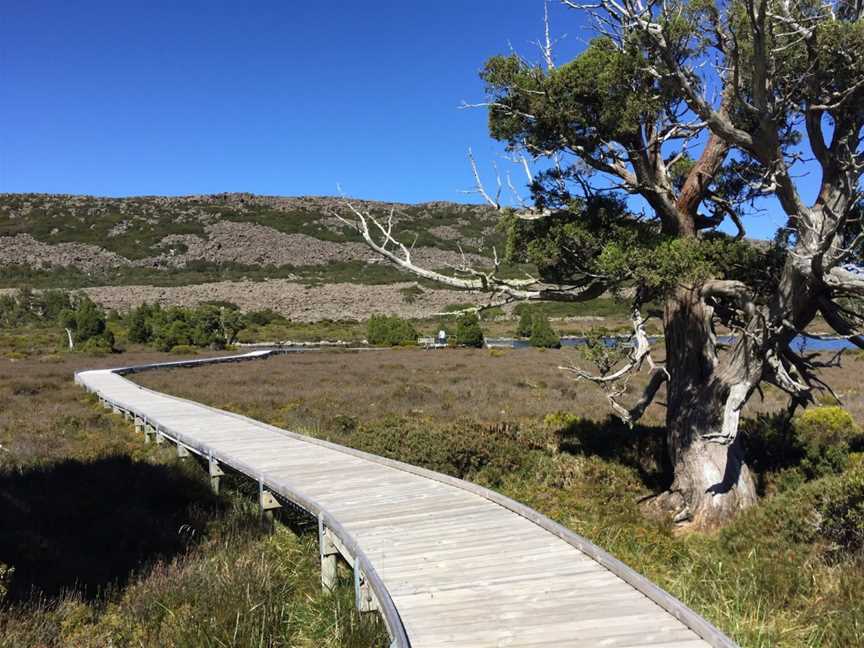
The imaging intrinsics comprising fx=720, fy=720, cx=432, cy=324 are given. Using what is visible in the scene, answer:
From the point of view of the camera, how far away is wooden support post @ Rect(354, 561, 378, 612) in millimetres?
5617

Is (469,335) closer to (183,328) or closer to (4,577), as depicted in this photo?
(183,328)

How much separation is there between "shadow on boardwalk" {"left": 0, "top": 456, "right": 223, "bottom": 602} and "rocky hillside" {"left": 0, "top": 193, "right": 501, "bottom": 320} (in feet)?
201

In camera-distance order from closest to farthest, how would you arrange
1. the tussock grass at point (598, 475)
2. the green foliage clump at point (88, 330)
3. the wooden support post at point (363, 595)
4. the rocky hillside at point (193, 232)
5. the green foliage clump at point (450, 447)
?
the wooden support post at point (363, 595)
the tussock grass at point (598, 475)
the green foliage clump at point (450, 447)
the green foliage clump at point (88, 330)
the rocky hillside at point (193, 232)

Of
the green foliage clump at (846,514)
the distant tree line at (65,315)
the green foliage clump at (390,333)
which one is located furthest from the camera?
the green foliage clump at (390,333)

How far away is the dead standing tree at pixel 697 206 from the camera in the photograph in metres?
8.07

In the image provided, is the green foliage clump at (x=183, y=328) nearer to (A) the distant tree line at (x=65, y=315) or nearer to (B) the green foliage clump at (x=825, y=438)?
(A) the distant tree line at (x=65, y=315)

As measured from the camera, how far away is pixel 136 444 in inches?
608

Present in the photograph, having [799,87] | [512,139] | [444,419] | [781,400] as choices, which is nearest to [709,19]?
[799,87]

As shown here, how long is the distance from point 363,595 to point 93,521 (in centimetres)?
473

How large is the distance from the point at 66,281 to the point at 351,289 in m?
34.6

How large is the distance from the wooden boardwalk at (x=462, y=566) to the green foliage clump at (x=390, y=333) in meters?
43.2

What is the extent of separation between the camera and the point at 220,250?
11025cm

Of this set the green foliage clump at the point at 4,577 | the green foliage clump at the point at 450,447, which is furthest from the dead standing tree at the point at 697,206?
the green foliage clump at the point at 4,577

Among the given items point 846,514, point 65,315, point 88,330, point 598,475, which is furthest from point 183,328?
point 846,514
